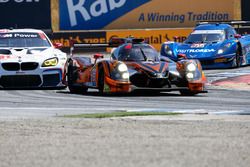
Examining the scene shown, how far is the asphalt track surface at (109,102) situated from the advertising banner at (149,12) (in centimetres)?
2405

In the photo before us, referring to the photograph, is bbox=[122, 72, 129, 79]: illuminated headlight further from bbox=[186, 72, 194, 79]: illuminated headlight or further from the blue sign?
the blue sign

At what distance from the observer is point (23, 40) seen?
63.4 feet

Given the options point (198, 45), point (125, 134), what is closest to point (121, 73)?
point (125, 134)

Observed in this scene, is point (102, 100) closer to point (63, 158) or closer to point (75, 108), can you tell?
point (75, 108)

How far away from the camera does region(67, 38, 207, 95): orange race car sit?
16547mm

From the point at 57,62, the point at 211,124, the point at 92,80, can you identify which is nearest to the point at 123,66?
the point at 92,80

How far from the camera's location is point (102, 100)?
1561 cm

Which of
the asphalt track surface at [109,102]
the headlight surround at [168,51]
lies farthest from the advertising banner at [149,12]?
the asphalt track surface at [109,102]

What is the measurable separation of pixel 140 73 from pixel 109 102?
66.6 inches

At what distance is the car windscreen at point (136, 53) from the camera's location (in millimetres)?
17328

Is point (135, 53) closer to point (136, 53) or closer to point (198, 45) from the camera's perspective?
point (136, 53)

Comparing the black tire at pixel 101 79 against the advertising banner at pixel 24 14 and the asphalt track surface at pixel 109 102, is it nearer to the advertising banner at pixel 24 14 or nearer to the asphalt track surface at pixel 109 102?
the asphalt track surface at pixel 109 102

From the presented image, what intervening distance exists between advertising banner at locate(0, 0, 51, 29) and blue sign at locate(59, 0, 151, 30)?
1.18m

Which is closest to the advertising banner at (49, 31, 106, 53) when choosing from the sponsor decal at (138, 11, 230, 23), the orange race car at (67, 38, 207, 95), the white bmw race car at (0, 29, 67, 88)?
the sponsor decal at (138, 11, 230, 23)
